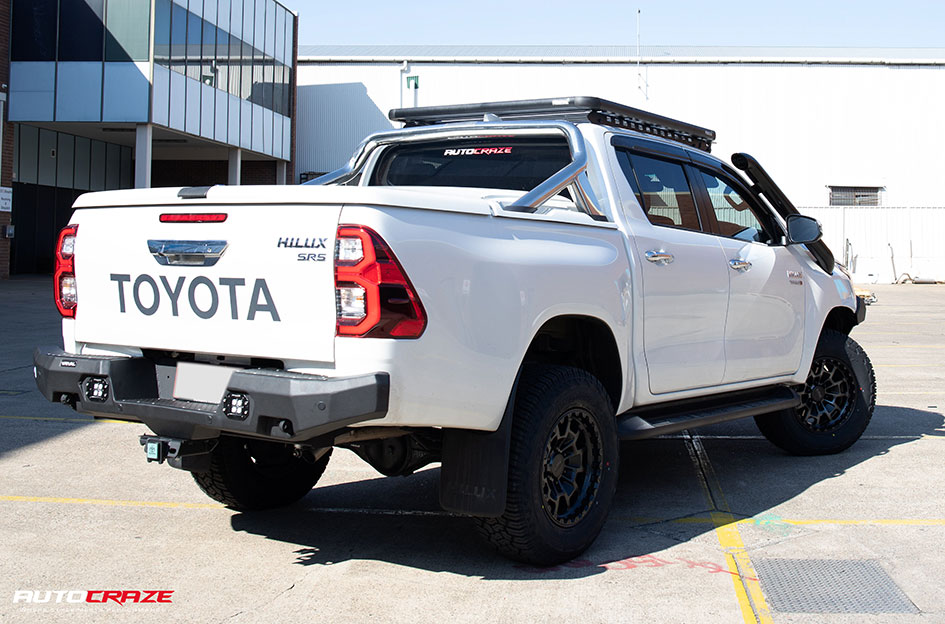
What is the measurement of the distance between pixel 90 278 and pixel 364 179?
1.97 m

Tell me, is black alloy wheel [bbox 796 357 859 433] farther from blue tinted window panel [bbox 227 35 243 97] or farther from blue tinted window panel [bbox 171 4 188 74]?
blue tinted window panel [bbox 227 35 243 97]

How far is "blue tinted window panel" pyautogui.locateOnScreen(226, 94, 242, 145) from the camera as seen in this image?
33125 millimetres

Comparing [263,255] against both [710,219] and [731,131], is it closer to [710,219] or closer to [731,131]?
[710,219]

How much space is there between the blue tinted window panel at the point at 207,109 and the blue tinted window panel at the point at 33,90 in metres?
4.57

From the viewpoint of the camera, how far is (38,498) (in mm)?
5512

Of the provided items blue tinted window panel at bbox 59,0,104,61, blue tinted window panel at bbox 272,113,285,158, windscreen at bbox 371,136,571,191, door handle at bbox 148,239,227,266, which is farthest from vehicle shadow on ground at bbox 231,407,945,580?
blue tinted window panel at bbox 272,113,285,158

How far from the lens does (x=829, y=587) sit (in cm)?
414

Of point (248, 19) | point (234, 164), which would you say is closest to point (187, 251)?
point (234, 164)

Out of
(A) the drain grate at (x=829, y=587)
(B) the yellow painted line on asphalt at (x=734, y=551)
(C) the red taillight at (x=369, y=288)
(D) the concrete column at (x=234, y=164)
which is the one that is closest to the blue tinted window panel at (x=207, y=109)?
(D) the concrete column at (x=234, y=164)

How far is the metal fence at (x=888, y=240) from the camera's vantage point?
37500mm

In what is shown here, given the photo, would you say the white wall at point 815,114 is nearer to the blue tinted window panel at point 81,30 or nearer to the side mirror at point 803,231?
the blue tinted window panel at point 81,30

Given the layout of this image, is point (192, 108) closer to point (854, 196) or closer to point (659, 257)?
point (854, 196)

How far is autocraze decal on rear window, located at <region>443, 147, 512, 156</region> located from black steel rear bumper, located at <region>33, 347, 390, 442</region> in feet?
7.04

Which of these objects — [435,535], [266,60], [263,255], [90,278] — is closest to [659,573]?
[435,535]
